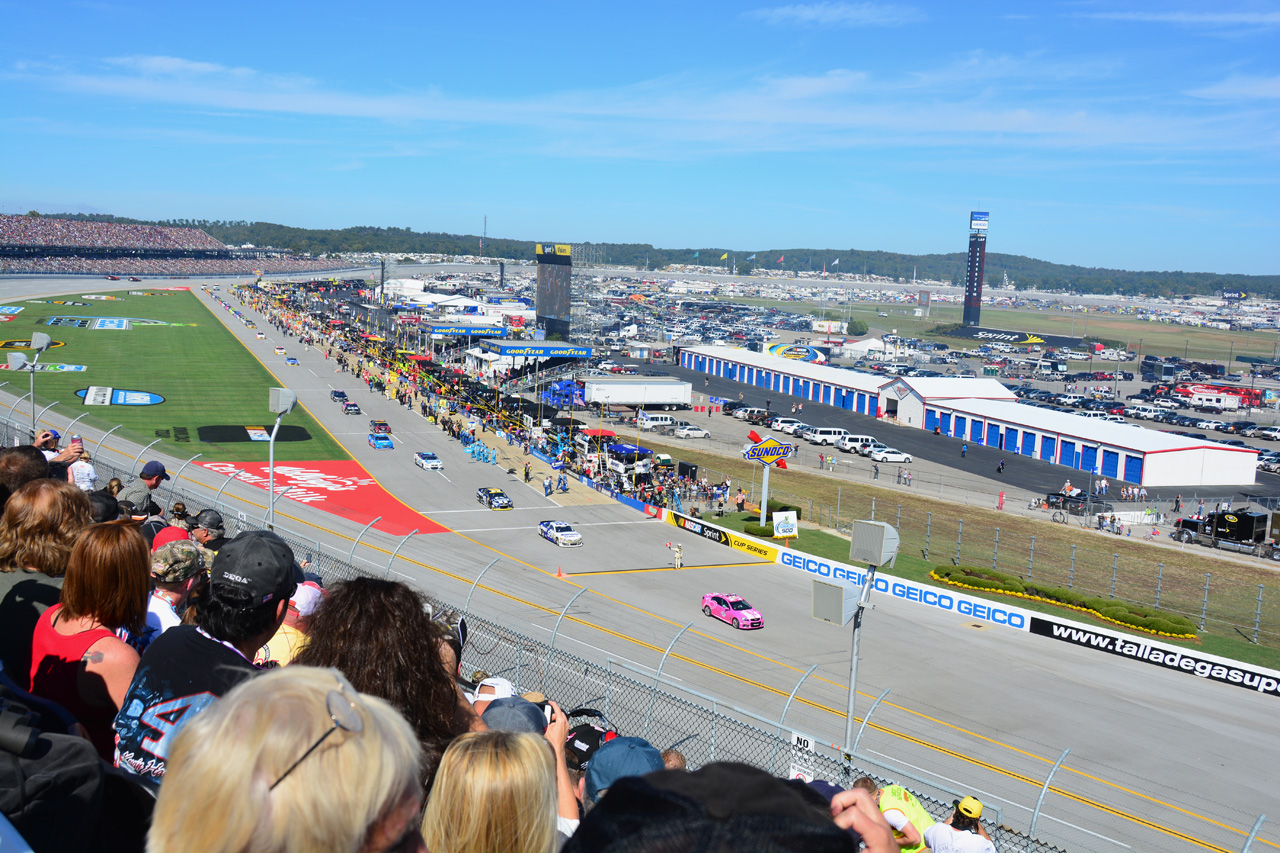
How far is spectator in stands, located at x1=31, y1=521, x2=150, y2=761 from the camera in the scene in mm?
3885

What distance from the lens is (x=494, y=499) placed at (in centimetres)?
3794

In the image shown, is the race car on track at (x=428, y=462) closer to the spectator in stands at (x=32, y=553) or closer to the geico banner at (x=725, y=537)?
the geico banner at (x=725, y=537)

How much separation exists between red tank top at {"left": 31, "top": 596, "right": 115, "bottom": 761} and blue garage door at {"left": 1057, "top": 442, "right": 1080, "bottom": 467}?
5563 cm

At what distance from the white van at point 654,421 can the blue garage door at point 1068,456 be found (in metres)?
22.9

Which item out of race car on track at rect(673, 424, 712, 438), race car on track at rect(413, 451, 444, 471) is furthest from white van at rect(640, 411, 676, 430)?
race car on track at rect(413, 451, 444, 471)

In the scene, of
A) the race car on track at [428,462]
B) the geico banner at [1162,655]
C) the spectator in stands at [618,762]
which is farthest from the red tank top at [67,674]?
the race car on track at [428,462]

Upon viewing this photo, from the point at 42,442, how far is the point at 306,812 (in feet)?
39.0

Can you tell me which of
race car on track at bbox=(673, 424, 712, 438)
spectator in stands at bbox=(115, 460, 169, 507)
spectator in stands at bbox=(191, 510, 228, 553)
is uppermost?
spectator in stands at bbox=(115, 460, 169, 507)

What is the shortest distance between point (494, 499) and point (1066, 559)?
70.2 ft

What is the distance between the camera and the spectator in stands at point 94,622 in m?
3.88

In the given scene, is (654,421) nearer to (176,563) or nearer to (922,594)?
(922,594)

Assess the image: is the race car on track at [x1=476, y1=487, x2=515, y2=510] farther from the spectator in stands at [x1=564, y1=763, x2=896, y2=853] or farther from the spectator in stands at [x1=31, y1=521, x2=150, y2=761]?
the spectator in stands at [x1=564, y1=763, x2=896, y2=853]

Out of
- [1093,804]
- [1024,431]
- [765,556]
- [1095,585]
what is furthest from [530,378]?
[1093,804]

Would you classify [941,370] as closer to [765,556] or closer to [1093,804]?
[765,556]
